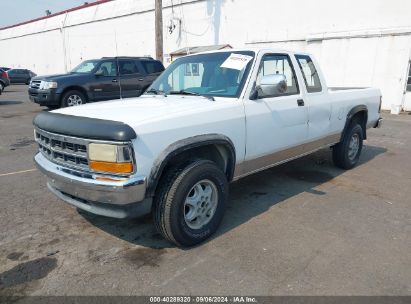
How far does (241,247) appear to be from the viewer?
11.0 feet

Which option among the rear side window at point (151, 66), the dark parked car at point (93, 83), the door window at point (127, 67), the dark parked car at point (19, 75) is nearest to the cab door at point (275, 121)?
the dark parked car at point (93, 83)

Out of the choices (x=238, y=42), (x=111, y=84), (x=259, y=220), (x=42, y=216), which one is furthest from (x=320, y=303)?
(x=238, y=42)

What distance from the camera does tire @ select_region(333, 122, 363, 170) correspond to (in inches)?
227

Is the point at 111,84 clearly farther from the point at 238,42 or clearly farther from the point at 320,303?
the point at 320,303

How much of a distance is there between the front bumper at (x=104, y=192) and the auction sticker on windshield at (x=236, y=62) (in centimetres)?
182

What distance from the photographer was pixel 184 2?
20312 mm

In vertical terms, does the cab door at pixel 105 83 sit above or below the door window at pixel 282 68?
below

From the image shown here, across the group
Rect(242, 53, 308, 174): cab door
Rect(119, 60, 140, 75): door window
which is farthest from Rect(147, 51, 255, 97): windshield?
Rect(119, 60, 140, 75): door window

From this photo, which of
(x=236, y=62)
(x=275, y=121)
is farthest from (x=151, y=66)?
(x=275, y=121)

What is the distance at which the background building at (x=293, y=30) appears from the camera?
12.7 m

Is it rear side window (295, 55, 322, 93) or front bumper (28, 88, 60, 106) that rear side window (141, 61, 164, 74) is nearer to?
front bumper (28, 88, 60, 106)

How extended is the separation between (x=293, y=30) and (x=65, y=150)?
555 inches

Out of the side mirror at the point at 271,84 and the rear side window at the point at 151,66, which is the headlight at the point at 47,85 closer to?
the rear side window at the point at 151,66

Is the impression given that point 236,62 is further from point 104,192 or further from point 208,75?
point 104,192
